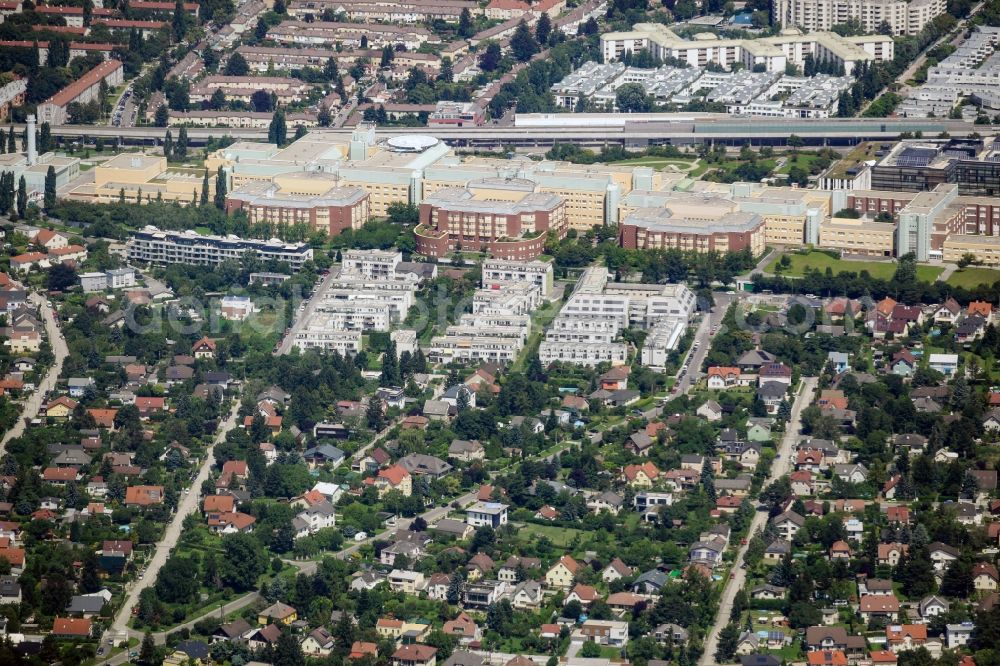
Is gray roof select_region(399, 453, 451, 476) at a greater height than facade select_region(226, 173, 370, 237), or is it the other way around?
facade select_region(226, 173, 370, 237)

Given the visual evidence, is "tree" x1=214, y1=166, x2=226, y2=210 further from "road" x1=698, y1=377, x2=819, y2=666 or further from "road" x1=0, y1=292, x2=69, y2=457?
"road" x1=698, y1=377, x2=819, y2=666

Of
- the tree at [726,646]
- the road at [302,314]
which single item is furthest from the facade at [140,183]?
the tree at [726,646]

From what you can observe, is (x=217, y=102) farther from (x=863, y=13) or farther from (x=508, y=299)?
(x=508, y=299)

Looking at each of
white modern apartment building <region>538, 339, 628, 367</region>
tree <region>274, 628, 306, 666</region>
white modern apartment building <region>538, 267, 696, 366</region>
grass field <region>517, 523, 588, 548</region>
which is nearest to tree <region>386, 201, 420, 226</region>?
white modern apartment building <region>538, 267, 696, 366</region>

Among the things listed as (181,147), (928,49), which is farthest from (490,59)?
(928,49)

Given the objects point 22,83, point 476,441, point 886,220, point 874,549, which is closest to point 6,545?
point 476,441
